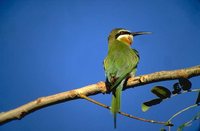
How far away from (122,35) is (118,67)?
441mm

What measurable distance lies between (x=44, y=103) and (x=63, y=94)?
2.0 inches

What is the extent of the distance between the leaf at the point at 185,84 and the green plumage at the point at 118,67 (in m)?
0.21

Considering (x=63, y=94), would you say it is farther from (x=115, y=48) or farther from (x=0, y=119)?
(x=115, y=48)

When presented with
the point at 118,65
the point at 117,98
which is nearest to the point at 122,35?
the point at 118,65

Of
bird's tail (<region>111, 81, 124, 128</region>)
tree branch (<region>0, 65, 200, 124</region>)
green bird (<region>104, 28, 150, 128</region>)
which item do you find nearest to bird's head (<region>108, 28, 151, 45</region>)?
green bird (<region>104, 28, 150, 128</region>)

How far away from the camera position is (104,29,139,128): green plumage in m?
0.85

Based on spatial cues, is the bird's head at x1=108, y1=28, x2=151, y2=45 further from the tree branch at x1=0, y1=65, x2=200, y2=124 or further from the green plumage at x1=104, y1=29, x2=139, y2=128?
the tree branch at x1=0, y1=65, x2=200, y2=124

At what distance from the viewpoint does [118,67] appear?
1.00 meters

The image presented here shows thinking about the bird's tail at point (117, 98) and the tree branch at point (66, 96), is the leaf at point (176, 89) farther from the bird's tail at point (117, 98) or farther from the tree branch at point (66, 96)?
the bird's tail at point (117, 98)

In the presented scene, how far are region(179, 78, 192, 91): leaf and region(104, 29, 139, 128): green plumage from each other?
0.68 ft

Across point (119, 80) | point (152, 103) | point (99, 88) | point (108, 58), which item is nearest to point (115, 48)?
point (108, 58)

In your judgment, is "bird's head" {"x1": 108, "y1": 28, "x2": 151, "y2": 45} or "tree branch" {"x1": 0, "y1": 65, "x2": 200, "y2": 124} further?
"bird's head" {"x1": 108, "y1": 28, "x2": 151, "y2": 45}

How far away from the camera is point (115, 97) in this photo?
0.86 metres

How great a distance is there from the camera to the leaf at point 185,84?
630mm
